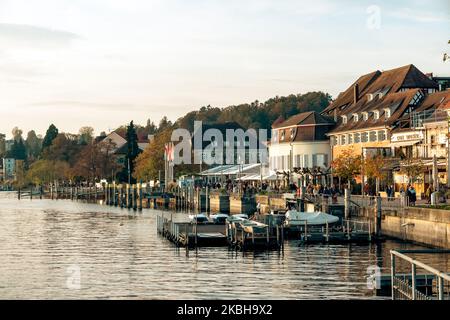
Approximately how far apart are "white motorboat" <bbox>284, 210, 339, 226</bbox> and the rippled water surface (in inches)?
178

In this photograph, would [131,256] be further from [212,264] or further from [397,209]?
[397,209]

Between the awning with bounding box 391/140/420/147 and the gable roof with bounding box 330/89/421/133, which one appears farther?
the gable roof with bounding box 330/89/421/133

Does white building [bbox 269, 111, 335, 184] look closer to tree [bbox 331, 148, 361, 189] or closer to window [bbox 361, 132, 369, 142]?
window [bbox 361, 132, 369, 142]

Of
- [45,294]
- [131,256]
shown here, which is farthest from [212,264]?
[45,294]

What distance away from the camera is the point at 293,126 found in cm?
13238

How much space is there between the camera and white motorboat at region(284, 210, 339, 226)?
68.5 metres

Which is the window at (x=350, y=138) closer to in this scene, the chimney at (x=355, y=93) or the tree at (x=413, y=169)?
the chimney at (x=355, y=93)

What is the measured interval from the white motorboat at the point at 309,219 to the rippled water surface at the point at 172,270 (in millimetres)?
4525

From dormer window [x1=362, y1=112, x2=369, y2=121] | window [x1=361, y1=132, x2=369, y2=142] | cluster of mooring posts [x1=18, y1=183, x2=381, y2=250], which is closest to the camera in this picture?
cluster of mooring posts [x1=18, y1=183, x2=381, y2=250]

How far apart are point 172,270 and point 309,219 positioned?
75.5 ft

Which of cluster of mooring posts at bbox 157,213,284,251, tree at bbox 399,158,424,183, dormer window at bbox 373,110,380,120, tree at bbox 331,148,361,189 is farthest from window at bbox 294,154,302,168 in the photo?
cluster of mooring posts at bbox 157,213,284,251

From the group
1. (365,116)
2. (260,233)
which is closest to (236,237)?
(260,233)

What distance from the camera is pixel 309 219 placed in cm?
6888

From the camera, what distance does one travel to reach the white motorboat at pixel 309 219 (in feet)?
225
